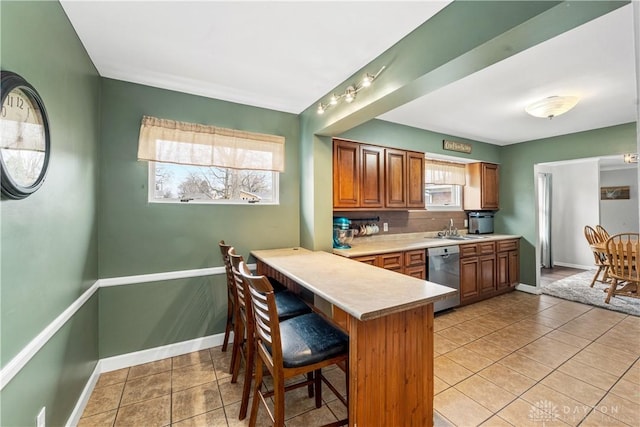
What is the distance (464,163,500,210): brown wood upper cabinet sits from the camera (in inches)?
182

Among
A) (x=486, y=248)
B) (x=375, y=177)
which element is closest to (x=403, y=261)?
(x=375, y=177)

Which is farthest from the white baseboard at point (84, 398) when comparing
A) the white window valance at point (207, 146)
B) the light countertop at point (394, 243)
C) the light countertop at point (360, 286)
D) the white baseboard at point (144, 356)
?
the light countertop at point (394, 243)

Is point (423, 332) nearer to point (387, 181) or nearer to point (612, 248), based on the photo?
point (387, 181)

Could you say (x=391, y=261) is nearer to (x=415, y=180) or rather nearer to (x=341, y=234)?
(x=341, y=234)

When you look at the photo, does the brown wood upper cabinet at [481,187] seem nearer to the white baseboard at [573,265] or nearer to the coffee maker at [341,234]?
the coffee maker at [341,234]

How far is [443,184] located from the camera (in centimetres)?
455

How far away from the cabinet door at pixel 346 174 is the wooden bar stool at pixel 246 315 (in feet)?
4.41

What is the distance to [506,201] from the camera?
16.0 feet

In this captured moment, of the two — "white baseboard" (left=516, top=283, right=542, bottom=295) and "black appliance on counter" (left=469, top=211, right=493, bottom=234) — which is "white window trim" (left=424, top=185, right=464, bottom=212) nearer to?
"black appliance on counter" (left=469, top=211, right=493, bottom=234)

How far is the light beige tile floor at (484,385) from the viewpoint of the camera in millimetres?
1784

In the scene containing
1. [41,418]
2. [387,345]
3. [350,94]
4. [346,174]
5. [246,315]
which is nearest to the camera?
[41,418]

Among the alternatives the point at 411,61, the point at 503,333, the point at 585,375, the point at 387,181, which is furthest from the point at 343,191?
the point at 585,375

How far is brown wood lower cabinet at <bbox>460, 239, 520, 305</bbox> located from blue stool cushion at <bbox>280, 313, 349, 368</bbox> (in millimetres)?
2908

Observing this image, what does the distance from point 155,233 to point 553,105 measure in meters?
4.17
